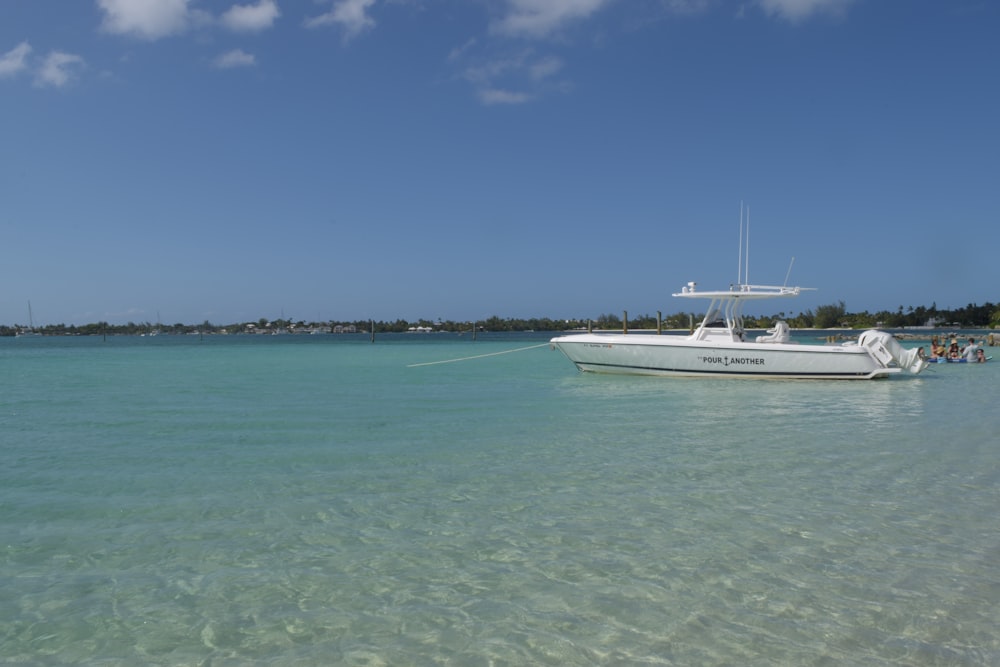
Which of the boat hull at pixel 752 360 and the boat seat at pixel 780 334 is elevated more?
the boat seat at pixel 780 334

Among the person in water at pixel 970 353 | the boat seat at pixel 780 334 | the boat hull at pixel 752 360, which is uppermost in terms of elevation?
the boat seat at pixel 780 334

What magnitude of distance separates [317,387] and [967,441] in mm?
15835

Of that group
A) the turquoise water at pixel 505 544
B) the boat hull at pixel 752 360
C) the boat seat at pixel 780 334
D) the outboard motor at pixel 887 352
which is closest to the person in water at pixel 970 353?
the outboard motor at pixel 887 352

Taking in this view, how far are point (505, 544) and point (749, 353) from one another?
15.6 m

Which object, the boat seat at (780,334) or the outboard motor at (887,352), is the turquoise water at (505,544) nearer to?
the boat seat at (780,334)

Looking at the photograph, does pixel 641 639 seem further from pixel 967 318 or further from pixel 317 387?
pixel 967 318

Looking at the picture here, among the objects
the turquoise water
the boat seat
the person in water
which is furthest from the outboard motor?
the person in water

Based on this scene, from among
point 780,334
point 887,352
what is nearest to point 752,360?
point 780,334

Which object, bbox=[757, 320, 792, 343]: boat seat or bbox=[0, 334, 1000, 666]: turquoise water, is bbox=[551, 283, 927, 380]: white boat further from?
bbox=[0, 334, 1000, 666]: turquoise water

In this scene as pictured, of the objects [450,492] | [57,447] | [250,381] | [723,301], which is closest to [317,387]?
[250,381]

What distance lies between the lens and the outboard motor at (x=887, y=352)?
19500 mm

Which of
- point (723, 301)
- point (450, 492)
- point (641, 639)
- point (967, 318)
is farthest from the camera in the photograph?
point (967, 318)

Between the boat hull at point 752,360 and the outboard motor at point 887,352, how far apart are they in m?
0.32

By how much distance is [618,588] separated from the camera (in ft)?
14.4
